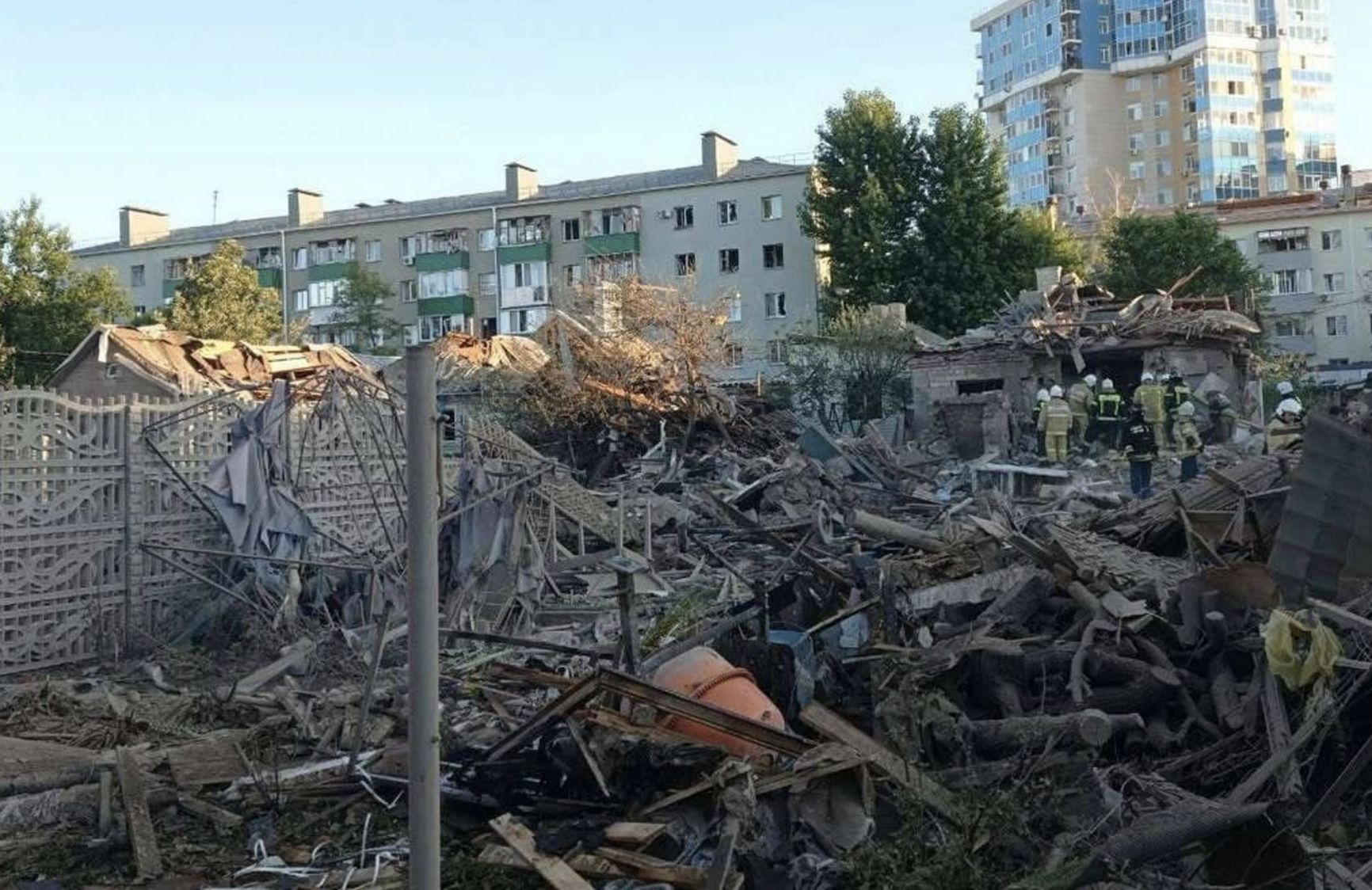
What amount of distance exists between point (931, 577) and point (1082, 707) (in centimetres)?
283

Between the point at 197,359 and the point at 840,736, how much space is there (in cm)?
1974

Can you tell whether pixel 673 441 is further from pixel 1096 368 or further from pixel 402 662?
pixel 402 662

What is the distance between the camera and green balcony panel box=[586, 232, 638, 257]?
51.0m

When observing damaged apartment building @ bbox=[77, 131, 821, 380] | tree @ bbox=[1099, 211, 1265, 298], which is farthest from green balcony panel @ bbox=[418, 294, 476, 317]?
tree @ bbox=[1099, 211, 1265, 298]

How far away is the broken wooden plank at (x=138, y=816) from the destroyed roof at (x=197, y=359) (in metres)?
15.8

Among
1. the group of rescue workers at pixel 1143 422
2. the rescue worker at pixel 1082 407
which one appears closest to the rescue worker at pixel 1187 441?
the group of rescue workers at pixel 1143 422

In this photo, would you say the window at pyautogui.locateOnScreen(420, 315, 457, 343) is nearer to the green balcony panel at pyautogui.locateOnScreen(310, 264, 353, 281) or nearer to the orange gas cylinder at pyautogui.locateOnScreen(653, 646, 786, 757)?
the green balcony panel at pyautogui.locateOnScreen(310, 264, 353, 281)

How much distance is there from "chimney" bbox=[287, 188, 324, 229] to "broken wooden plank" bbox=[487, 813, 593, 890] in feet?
186

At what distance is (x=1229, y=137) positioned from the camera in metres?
84.6

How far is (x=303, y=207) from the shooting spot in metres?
58.6

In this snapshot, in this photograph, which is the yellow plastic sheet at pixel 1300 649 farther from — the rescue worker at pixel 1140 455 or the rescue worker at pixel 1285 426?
the rescue worker at pixel 1140 455

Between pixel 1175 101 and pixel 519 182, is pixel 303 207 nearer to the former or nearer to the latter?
pixel 519 182

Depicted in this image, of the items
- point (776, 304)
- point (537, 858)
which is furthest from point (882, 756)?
point (776, 304)

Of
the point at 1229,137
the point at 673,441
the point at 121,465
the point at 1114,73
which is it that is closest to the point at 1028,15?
the point at 1114,73
